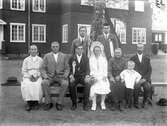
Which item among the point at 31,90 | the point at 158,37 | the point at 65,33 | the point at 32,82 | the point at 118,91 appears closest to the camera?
the point at 31,90

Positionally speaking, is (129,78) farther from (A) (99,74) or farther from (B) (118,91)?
(A) (99,74)

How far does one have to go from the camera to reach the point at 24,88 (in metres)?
6.86

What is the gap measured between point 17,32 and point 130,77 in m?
20.7

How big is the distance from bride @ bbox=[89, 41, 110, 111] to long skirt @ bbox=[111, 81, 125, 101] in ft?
0.61

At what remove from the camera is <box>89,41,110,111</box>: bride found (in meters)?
6.90

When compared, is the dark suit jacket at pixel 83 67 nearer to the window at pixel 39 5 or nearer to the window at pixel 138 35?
the window at pixel 39 5

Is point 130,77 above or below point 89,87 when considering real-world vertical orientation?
above

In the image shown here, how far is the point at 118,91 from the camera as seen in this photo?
701 cm

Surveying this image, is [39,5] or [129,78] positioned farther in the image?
[39,5]

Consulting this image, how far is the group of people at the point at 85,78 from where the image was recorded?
6883 mm

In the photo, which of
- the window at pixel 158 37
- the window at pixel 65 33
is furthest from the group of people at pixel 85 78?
the window at pixel 158 37

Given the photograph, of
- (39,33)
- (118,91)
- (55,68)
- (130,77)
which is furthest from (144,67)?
(39,33)

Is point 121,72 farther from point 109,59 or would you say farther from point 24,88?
point 24,88

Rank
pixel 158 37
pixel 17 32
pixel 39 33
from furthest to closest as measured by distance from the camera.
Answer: pixel 158 37
pixel 39 33
pixel 17 32
